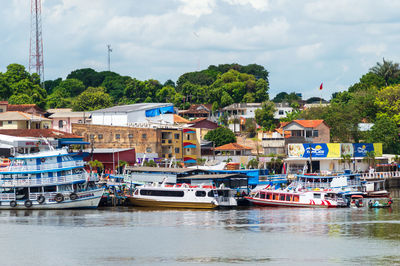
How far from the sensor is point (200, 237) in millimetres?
50656

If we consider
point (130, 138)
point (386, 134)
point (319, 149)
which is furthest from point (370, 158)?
point (130, 138)

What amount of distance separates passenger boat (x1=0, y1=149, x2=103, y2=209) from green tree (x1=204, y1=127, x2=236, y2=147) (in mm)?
41049

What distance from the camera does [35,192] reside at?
211 feet

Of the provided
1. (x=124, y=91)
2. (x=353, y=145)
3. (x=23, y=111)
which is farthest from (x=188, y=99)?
(x=353, y=145)

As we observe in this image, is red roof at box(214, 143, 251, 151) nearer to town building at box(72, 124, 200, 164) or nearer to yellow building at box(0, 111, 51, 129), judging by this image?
town building at box(72, 124, 200, 164)

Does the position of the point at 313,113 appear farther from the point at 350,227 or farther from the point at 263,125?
the point at 350,227

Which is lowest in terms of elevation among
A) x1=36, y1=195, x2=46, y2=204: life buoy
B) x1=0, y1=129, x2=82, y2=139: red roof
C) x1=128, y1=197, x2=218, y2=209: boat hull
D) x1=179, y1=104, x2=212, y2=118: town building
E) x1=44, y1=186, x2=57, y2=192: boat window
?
x1=128, y1=197, x2=218, y2=209: boat hull

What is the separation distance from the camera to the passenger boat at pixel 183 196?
215 ft

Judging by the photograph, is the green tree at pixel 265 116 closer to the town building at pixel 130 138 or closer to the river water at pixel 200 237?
the town building at pixel 130 138

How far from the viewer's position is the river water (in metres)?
44.3

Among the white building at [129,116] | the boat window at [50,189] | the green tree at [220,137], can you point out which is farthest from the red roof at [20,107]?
the boat window at [50,189]

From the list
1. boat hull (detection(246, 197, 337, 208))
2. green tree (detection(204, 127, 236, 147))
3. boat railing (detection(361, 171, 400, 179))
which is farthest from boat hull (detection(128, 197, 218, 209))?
green tree (detection(204, 127, 236, 147))

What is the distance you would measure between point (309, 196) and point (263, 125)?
5191 cm

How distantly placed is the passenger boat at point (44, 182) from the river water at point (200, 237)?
1251 millimetres
